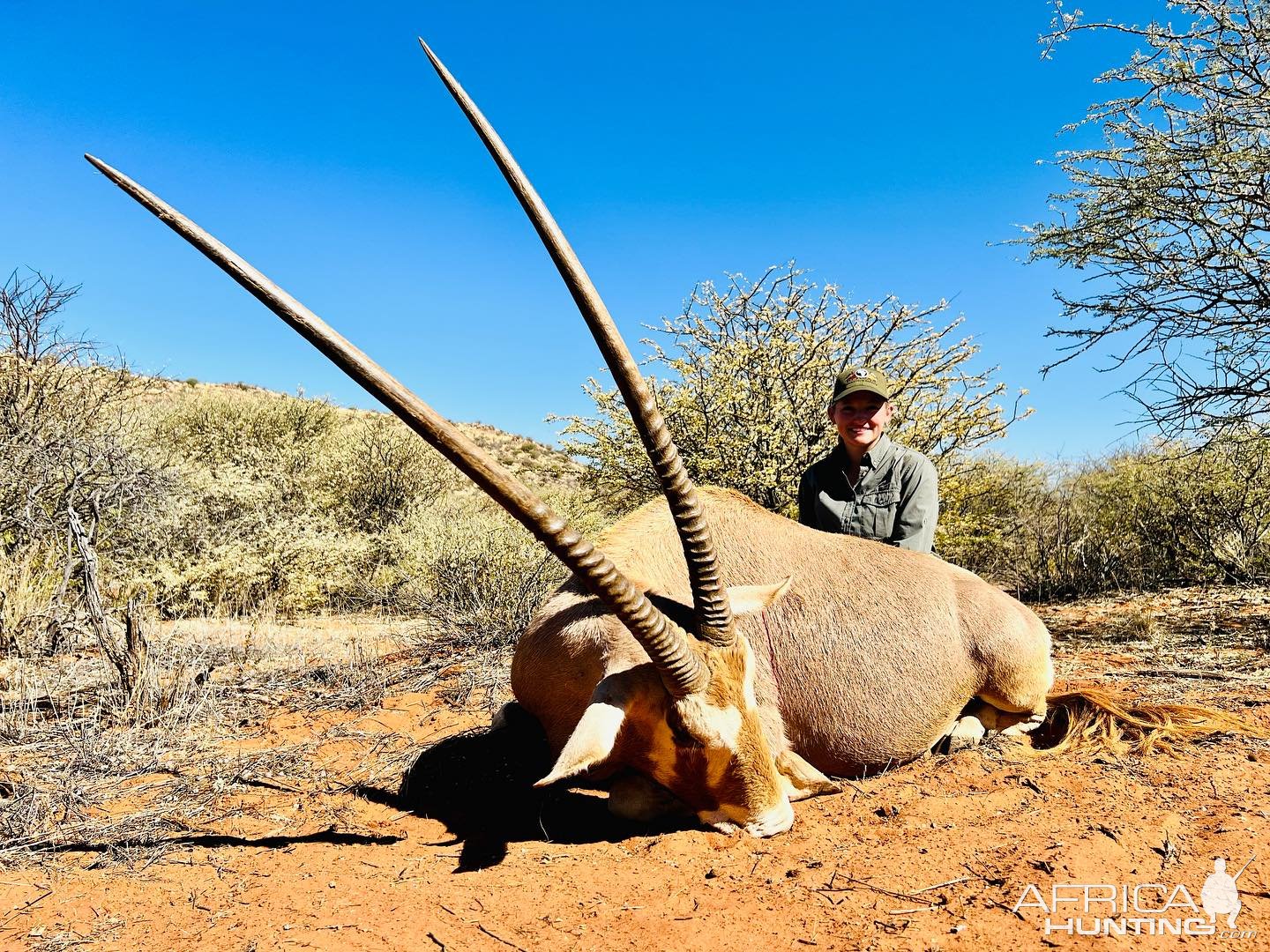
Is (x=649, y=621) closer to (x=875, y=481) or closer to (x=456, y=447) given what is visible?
(x=456, y=447)

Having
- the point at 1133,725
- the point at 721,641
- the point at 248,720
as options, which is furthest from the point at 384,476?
the point at 1133,725

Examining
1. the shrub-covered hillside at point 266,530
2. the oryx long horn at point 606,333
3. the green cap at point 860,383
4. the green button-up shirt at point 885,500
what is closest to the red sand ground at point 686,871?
the oryx long horn at point 606,333

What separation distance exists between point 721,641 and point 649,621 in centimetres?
50

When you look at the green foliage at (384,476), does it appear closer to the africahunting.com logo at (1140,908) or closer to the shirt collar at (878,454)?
the shirt collar at (878,454)

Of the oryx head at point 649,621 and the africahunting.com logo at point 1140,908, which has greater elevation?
the oryx head at point 649,621

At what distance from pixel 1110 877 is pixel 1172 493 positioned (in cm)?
1093

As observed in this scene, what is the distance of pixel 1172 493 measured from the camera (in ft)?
36.2

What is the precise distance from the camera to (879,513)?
4945mm

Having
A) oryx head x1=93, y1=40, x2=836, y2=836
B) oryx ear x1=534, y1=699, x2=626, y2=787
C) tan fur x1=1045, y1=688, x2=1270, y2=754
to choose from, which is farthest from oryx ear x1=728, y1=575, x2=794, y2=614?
tan fur x1=1045, y1=688, x2=1270, y2=754

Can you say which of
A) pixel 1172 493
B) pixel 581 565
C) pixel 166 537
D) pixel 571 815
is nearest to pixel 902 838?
pixel 571 815

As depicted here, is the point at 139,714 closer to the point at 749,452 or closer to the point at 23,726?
the point at 23,726

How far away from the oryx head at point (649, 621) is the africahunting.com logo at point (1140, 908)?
3.24 feet

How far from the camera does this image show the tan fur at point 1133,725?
3.72 meters

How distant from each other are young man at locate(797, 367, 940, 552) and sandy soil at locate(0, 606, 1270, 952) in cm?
162
